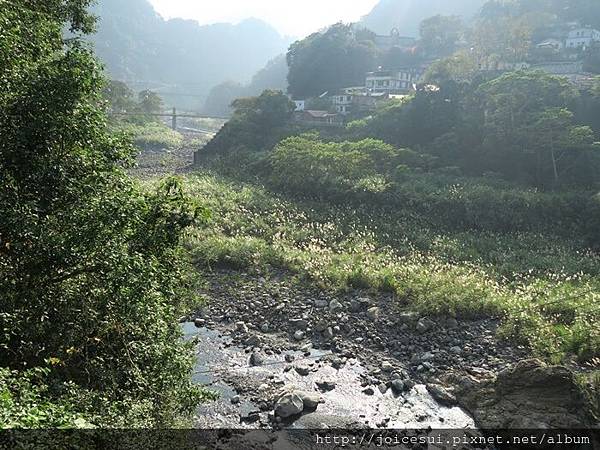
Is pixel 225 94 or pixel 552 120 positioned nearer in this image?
pixel 552 120

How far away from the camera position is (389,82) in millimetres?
56688

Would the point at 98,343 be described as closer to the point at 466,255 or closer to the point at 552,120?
the point at 466,255

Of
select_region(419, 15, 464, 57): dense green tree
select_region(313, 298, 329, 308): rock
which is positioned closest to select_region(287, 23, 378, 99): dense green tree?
select_region(419, 15, 464, 57): dense green tree

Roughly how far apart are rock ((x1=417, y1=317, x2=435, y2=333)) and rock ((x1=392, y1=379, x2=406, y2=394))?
8.63 feet

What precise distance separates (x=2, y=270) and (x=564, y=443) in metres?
10.5

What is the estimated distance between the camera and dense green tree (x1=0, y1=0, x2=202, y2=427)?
18.9ft

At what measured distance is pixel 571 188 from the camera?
27.1 metres

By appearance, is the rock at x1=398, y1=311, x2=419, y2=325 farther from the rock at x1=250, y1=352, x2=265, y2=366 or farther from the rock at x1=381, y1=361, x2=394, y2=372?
the rock at x1=250, y1=352, x2=265, y2=366

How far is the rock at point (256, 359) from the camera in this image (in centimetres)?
1241

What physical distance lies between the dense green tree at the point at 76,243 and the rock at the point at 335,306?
8628 mm

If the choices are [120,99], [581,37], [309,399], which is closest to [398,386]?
[309,399]

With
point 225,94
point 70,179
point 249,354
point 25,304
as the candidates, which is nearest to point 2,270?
point 25,304

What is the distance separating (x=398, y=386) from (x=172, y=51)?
583 ft

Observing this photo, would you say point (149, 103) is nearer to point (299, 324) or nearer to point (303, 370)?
point (299, 324)
